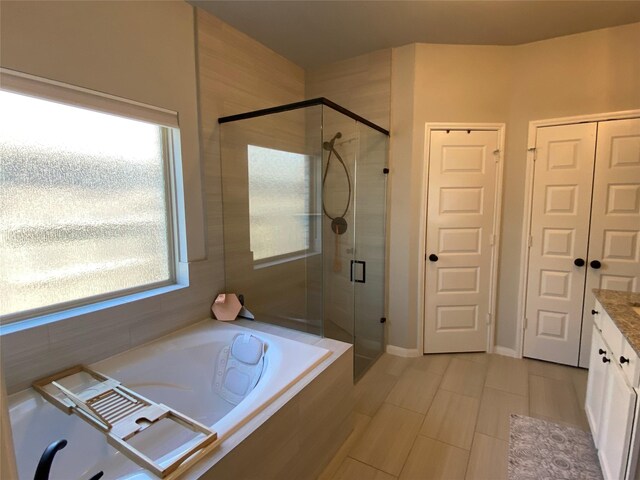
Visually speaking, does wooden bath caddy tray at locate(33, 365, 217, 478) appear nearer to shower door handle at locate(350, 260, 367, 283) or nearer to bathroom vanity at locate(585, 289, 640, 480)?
bathroom vanity at locate(585, 289, 640, 480)

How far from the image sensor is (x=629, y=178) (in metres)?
2.52

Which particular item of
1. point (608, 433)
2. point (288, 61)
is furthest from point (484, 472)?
point (288, 61)

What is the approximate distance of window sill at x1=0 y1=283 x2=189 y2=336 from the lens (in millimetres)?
1586

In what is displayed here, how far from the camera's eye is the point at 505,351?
305 centimetres

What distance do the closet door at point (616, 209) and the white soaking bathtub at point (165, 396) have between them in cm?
232

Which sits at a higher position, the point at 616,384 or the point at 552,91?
the point at 552,91

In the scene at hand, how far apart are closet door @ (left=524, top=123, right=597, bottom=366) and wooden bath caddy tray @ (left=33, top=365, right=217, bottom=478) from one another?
2.80 m

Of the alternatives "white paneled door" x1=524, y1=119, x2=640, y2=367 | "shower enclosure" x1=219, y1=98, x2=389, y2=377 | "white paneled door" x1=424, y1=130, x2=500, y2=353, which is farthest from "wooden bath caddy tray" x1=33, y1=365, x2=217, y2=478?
"white paneled door" x1=524, y1=119, x2=640, y2=367

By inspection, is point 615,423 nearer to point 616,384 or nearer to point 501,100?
point 616,384

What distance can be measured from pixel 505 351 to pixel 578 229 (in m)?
1.20

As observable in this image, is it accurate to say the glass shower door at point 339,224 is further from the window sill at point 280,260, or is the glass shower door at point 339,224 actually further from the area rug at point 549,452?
the area rug at point 549,452

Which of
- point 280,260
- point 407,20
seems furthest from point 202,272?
point 407,20

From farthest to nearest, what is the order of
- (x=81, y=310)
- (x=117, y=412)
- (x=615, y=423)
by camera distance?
(x=81, y=310)
(x=615, y=423)
(x=117, y=412)

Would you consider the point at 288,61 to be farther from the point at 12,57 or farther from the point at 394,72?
the point at 12,57
